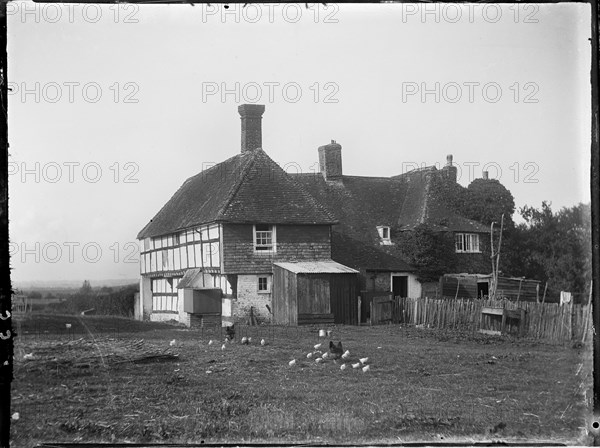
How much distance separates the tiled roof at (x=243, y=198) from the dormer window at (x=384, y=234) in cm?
123

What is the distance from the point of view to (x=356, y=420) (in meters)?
7.24

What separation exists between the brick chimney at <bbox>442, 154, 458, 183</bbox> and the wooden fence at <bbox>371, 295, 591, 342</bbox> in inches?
92.4

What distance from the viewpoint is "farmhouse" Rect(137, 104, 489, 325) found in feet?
30.0

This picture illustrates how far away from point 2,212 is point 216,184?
329cm

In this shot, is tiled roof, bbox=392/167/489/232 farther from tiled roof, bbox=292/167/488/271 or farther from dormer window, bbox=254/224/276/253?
dormer window, bbox=254/224/276/253

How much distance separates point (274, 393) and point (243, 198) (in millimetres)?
3500

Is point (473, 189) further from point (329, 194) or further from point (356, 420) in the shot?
point (356, 420)

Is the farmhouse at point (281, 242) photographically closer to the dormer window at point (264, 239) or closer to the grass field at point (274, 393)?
the dormer window at point (264, 239)

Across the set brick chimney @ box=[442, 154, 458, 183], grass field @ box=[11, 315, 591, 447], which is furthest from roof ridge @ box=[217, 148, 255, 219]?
brick chimney @ box=[442, 154, 458, 183]

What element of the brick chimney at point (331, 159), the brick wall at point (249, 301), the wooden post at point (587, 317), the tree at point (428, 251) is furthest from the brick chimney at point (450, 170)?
the brick wall at point (249, 301)

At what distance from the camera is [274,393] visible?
25.2 feet

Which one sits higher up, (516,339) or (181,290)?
(181,290)

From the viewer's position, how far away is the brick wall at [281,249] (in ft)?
30.7

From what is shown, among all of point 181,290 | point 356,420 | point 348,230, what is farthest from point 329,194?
point 356,420
